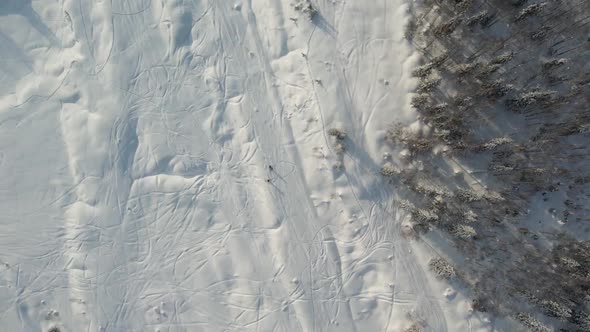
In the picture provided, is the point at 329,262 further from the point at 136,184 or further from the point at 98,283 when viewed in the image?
the point at 98,283

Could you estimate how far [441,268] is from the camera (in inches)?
456

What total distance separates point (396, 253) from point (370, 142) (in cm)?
355

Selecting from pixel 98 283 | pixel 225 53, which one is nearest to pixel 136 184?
pixel 98 283

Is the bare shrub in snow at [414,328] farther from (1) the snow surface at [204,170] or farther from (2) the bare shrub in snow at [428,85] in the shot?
(2) the bare shrub in snow at [428,85]

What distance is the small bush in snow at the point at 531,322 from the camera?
1124 centimetres

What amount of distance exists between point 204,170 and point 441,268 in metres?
7.93

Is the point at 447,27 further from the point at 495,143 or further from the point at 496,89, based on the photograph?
the point at 495,143

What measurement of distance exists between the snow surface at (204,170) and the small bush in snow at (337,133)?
20 cm

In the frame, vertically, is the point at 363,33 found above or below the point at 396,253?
above

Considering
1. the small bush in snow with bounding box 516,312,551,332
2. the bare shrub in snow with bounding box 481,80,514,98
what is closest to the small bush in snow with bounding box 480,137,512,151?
the bare shrub in snow with bounding box 481,80,514,98

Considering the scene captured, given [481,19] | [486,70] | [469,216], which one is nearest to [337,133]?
[469,216]

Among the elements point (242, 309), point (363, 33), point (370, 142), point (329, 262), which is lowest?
point (242, 309)

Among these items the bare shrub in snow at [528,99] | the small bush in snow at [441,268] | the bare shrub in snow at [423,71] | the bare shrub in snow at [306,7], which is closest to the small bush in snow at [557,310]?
the small bush in snow at [441,268]

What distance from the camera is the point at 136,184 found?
12.0m
